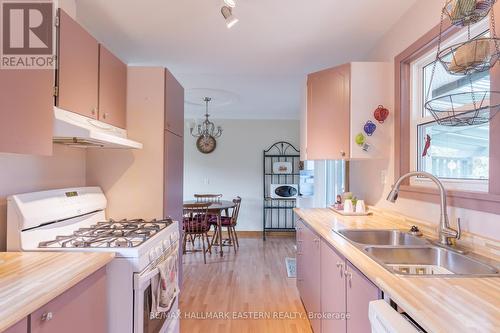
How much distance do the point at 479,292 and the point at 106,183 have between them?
7.23ft

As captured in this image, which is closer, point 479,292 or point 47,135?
point 479,292

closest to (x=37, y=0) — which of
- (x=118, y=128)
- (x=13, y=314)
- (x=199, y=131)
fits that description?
(x=118, y=128)

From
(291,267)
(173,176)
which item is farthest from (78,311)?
Answer: (291,267)

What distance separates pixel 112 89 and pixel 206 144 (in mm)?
3605

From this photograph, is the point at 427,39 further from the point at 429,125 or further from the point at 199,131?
the point at 199,131

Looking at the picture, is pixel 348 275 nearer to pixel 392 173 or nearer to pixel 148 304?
pixel 148 304

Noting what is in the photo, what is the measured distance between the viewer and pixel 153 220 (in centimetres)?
206

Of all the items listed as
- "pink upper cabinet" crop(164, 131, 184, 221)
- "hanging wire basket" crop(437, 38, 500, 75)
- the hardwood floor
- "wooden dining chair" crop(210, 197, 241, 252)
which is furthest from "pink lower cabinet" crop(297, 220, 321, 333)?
"wooden dining chair" crop(210, 197, 241, 252)

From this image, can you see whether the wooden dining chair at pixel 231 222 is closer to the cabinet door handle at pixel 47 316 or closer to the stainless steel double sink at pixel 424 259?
the stainless steel double sink at pixel 424 259

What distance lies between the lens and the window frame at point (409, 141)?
1266mm

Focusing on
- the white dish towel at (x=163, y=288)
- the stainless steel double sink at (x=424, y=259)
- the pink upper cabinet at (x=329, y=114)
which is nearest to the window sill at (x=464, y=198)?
the stainless steel double sink at (x=424, y=259)

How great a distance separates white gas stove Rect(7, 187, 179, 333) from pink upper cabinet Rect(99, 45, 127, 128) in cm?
54

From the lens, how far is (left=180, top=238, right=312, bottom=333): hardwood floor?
228 cm
